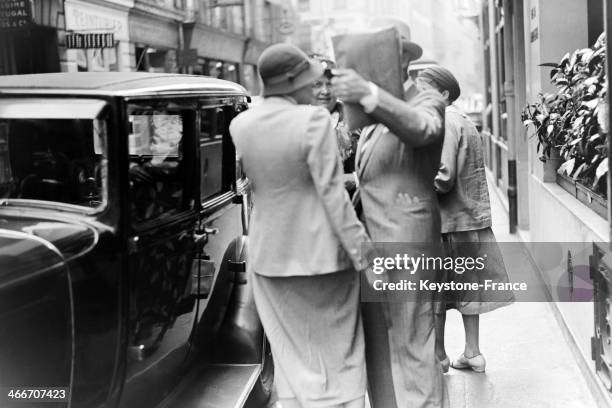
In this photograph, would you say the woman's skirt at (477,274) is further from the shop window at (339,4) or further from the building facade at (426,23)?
the shop window at (339,4)

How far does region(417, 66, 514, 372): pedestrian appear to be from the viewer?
5.44 m

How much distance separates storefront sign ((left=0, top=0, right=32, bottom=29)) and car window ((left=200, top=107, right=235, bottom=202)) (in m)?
11.8

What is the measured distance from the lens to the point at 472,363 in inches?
230

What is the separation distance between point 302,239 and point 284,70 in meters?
0.72

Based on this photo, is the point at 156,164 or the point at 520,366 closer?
the point at 156,164

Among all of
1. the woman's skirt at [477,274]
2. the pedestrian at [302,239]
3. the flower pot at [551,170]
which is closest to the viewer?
the pedestrian at [302,239]

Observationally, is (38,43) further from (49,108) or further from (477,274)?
(49,108)

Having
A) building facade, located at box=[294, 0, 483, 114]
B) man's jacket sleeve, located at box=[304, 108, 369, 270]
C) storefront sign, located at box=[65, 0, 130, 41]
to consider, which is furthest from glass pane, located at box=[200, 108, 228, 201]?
storefront sign, located at box=[65, 0, 130, 41]

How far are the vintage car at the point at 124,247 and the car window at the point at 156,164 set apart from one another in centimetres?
1

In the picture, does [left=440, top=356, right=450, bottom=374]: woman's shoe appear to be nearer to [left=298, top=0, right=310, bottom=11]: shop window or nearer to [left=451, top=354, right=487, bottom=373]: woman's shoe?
[left=451, top=354, right=487, bottom=373]: woman's shoe

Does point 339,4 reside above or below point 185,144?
above

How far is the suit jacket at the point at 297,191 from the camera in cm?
356

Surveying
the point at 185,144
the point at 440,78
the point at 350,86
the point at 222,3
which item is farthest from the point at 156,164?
the point at 222,3

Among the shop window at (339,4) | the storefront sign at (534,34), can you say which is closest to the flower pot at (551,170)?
the storefront sign at (534,34)
